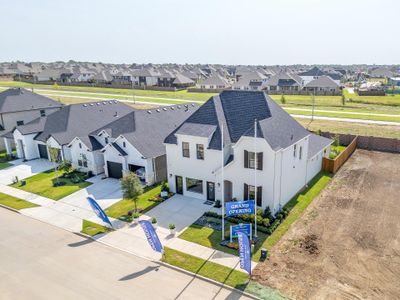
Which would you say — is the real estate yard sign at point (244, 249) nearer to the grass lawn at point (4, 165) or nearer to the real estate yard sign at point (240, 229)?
the real estate yard sign at point (240, 229)

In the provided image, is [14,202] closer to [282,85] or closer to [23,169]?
[23,169]

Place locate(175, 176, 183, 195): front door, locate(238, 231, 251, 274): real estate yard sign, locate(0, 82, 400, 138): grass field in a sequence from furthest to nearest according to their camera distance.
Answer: locate(0, 82, 400, 138): grass field < locate(175, 176, 183, 195): front door < locate(238, 231, 251, 274): real estate yard sign

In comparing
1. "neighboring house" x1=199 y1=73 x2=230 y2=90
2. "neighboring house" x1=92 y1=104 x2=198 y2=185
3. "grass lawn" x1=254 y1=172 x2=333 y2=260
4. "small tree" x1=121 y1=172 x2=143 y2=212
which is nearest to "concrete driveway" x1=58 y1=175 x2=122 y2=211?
"neighboring house" x1=92 y1=104 x2=198 y2=185

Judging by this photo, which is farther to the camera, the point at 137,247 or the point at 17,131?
the point at 17,131

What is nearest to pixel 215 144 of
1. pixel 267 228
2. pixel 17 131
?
pixel 267 228

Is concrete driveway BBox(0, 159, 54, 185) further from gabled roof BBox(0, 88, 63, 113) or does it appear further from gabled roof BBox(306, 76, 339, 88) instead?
gabled roof BBox(306, 76, 339, 88)

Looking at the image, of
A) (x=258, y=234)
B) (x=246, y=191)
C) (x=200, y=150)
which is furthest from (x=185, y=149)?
(x=258, y=234)

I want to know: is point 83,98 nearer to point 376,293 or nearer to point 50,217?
point 50,217
